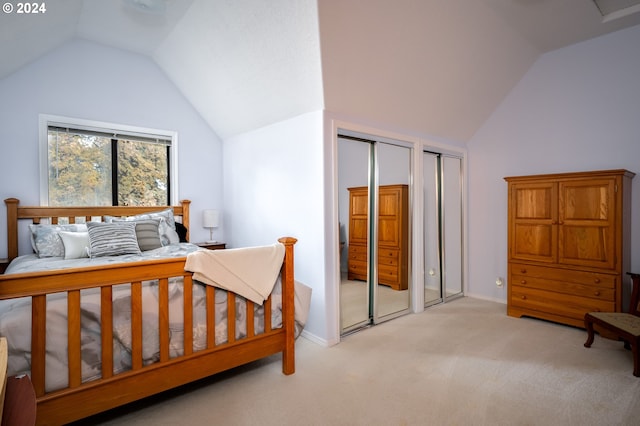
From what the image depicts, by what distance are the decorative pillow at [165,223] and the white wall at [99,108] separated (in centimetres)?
51

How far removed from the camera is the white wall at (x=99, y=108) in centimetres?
312

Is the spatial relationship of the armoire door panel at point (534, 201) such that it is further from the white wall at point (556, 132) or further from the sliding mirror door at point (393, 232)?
the sliding mirror door at point (393, 232)

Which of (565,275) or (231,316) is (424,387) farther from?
(565,275)

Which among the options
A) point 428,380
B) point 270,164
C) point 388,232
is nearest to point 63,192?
point 270,164

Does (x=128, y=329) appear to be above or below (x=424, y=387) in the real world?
above

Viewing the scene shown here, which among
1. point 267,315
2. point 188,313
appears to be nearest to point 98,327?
point 188,313

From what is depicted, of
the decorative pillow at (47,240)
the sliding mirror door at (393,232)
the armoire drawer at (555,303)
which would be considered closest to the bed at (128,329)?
the decorative pillow at (47,240)

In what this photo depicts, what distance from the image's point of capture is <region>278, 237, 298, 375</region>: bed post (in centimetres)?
230

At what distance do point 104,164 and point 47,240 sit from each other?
1045mm

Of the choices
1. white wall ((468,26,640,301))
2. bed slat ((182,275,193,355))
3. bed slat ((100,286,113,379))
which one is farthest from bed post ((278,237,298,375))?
white wall ((468,26,640,301))

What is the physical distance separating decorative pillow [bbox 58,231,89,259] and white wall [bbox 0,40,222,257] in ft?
2.29

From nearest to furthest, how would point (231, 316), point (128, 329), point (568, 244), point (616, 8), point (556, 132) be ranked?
point (128, 329) < point (231, 316) < point (616, 8) < point (568, 244) < point (556, 132)

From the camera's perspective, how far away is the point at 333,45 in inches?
94.4

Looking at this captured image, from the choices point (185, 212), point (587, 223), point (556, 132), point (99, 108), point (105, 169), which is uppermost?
point (99, 108)
